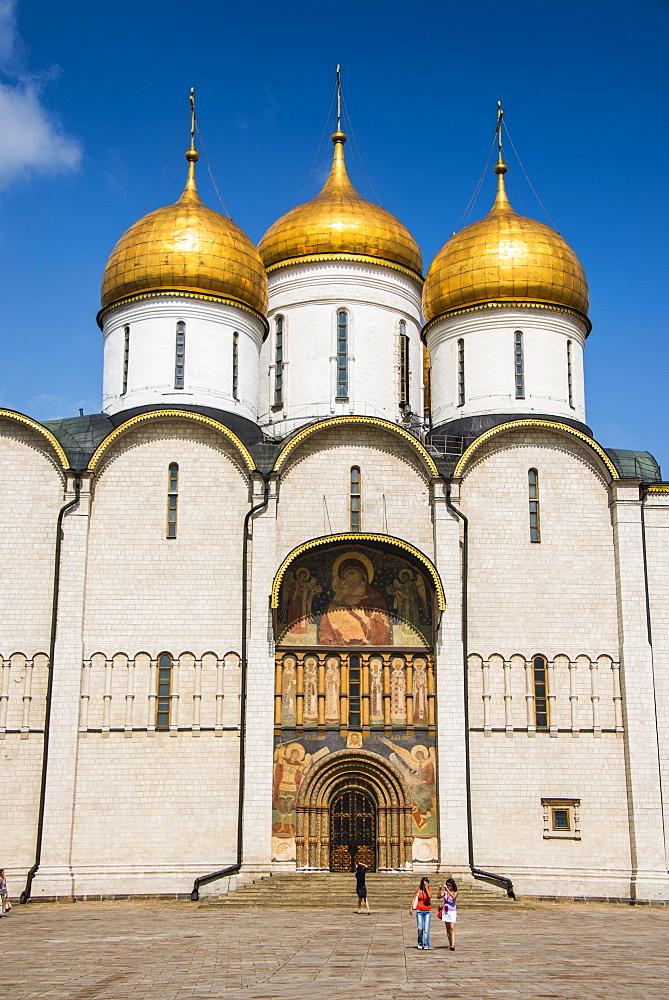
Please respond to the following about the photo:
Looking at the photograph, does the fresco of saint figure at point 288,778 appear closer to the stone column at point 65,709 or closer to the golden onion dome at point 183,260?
the stone column at point 65,709

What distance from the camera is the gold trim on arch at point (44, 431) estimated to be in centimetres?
1822

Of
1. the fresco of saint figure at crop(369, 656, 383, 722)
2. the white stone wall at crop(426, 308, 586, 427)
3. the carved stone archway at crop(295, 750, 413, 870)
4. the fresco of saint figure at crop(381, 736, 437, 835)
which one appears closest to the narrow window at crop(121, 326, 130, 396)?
the white stone wall at crop(426, 308, 586, 427)

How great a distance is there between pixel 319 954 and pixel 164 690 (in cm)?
662

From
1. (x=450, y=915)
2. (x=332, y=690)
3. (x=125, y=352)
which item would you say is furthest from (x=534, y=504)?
(x=450, y=915)

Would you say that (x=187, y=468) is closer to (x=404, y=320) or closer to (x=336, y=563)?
(x=336, y=563)

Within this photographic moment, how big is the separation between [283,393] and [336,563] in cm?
430

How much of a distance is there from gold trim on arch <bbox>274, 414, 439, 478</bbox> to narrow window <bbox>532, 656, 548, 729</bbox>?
3249 millimetres

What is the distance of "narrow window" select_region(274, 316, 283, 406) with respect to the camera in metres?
21.4

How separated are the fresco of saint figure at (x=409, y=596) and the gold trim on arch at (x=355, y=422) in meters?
1.62

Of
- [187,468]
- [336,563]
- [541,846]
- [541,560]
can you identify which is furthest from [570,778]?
[187,468]

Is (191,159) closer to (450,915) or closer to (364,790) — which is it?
(364,790)

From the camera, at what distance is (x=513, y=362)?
808 inches

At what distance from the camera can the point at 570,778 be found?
57.0 ft

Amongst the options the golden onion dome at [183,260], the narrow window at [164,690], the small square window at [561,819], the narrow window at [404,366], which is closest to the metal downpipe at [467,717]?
the small square window at [561,819]
